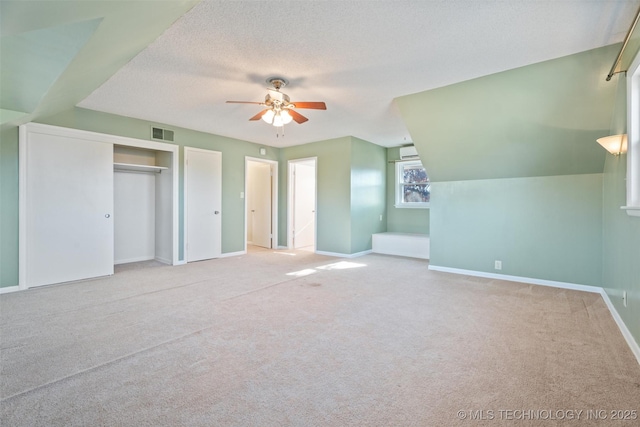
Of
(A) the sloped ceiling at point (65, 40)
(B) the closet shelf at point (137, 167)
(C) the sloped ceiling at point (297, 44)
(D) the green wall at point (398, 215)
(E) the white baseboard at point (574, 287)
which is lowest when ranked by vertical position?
(E) the white baseboard at point (574, 287)

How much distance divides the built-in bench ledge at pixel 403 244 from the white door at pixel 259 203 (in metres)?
2.69

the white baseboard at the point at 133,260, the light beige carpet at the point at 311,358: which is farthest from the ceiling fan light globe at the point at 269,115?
the white baseboard at the point at 133,260

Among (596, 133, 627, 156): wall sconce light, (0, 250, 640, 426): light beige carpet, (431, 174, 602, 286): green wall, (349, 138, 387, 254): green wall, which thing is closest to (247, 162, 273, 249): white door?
(349, 138, 387, 254): green wall

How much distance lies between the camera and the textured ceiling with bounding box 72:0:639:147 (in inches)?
85.2

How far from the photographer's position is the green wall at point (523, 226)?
12.4 ft

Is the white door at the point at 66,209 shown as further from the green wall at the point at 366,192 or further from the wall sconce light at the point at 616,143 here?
the wall sconce light at the point at 616,143

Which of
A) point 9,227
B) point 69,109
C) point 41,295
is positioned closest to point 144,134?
point 69,109

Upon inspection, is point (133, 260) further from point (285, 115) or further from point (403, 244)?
point (403, 244)

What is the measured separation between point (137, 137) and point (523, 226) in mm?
6164

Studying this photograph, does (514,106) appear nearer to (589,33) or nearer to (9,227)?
(589,33)

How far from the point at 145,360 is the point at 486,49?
3.85 m

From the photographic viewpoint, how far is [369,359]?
2072mm

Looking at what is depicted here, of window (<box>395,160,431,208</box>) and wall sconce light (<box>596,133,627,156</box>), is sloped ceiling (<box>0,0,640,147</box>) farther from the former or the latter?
window (<box>395,160,431,208</box>)

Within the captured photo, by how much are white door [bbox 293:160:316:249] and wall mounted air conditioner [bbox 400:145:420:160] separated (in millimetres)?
2136
